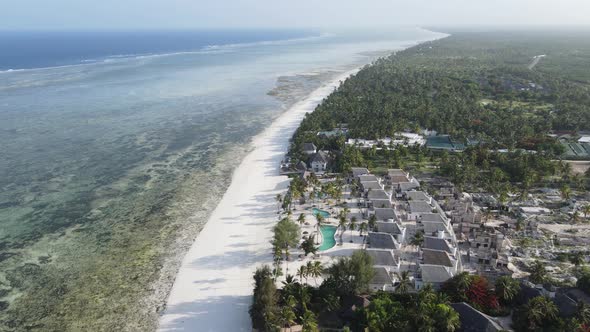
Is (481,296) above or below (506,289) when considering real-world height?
below

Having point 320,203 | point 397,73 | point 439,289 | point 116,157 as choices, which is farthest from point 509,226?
point 397,73

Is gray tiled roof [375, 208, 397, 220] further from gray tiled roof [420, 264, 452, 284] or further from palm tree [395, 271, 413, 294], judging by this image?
palm tree [395, 271, 413, 294]

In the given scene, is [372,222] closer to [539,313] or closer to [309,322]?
[309,322]

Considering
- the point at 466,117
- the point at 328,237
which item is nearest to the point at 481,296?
the point at 328,237

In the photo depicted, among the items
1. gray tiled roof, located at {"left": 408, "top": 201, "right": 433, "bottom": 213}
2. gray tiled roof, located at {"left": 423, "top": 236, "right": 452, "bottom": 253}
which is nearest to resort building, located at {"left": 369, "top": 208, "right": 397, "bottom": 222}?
gray tiled roof, located at {"left": 408, "top": 201, "right": 433, "bottom": 213}

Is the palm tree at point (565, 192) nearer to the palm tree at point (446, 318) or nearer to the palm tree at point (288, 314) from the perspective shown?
the palm tree at point (446, 318)

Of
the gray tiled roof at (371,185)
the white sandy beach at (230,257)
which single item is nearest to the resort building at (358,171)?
the gray tiled roof at (371,185)
